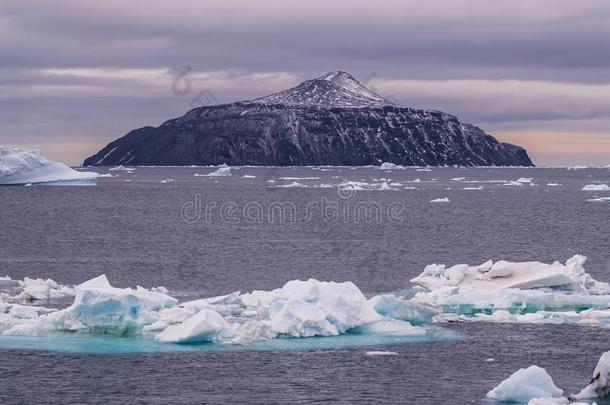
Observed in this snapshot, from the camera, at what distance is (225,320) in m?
27.1

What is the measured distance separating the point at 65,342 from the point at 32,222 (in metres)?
50.0

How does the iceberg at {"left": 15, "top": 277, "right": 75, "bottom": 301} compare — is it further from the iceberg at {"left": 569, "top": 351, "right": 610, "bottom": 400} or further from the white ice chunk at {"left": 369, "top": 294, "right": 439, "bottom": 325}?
the iceberg at {"left": 569, "top": 351, "right": 610, "bottom": 400}

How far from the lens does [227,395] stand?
21.0m

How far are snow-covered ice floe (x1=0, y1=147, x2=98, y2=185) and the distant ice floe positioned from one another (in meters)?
81.9

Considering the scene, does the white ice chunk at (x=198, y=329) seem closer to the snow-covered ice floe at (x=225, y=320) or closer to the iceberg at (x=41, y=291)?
the snow-covered ice floe at (x=225, y=320)

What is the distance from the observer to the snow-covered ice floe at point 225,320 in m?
25.9

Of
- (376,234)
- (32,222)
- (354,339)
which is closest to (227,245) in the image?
(376,234)

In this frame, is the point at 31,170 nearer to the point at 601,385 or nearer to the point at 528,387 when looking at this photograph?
the point at 528,387

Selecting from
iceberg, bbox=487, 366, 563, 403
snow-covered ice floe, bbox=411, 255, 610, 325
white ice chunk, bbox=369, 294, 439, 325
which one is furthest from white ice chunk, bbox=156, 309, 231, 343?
iceberg, bbox=487, 366, 563, 403

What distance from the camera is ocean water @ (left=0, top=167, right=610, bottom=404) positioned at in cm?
2173

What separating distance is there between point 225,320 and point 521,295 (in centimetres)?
941

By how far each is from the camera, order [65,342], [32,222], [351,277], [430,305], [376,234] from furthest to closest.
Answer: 1. [32,222]
2. [376,234]
3. [351,277]
4. [430,305]
5. [65,342]

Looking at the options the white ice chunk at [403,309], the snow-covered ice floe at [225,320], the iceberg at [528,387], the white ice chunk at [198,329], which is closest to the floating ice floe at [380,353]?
the snow-covered ice floe at [225,320]

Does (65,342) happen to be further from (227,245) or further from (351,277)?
(227,245)
